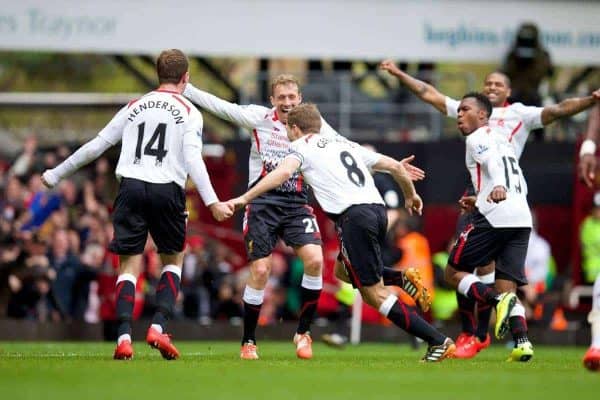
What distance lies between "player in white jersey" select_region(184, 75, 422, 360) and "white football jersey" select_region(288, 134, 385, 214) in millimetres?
972

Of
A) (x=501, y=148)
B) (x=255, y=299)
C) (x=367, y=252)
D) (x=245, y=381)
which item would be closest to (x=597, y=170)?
(x=501, y=148)

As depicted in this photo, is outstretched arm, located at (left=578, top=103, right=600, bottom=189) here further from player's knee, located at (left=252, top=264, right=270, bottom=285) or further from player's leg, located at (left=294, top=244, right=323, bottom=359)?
player's knee, located at (left=252, top=264, right=270, bottom=285)

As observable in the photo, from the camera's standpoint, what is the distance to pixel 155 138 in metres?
11.8

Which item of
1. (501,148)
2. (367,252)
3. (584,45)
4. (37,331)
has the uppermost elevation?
(584,45)

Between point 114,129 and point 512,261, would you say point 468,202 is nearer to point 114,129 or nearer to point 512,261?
point 512,261

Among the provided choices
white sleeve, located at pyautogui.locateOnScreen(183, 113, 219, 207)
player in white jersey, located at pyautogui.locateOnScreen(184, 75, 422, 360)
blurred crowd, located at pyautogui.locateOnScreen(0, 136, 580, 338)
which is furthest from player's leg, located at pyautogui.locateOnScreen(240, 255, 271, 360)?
blurred crowd, located at pyautogui.locateOnScreen(0, 136, 580, 338)

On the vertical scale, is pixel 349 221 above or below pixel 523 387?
above

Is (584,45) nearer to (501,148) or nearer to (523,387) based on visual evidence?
(501,148)

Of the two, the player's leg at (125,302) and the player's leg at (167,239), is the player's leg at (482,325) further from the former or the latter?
the player's leg at (125,302)

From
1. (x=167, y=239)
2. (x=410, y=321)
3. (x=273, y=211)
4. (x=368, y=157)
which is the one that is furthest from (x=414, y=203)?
(x=167, y=239)

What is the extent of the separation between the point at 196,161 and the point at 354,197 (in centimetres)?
130

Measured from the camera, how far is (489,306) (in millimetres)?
13203

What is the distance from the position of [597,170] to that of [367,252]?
227 cm

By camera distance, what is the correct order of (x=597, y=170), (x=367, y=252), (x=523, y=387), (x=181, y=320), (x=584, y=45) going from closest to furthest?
(x=523, y=387)
(x=367, y=252)
(x=597, y=170)
(x=181, y=320)
(x=584, y=45)
